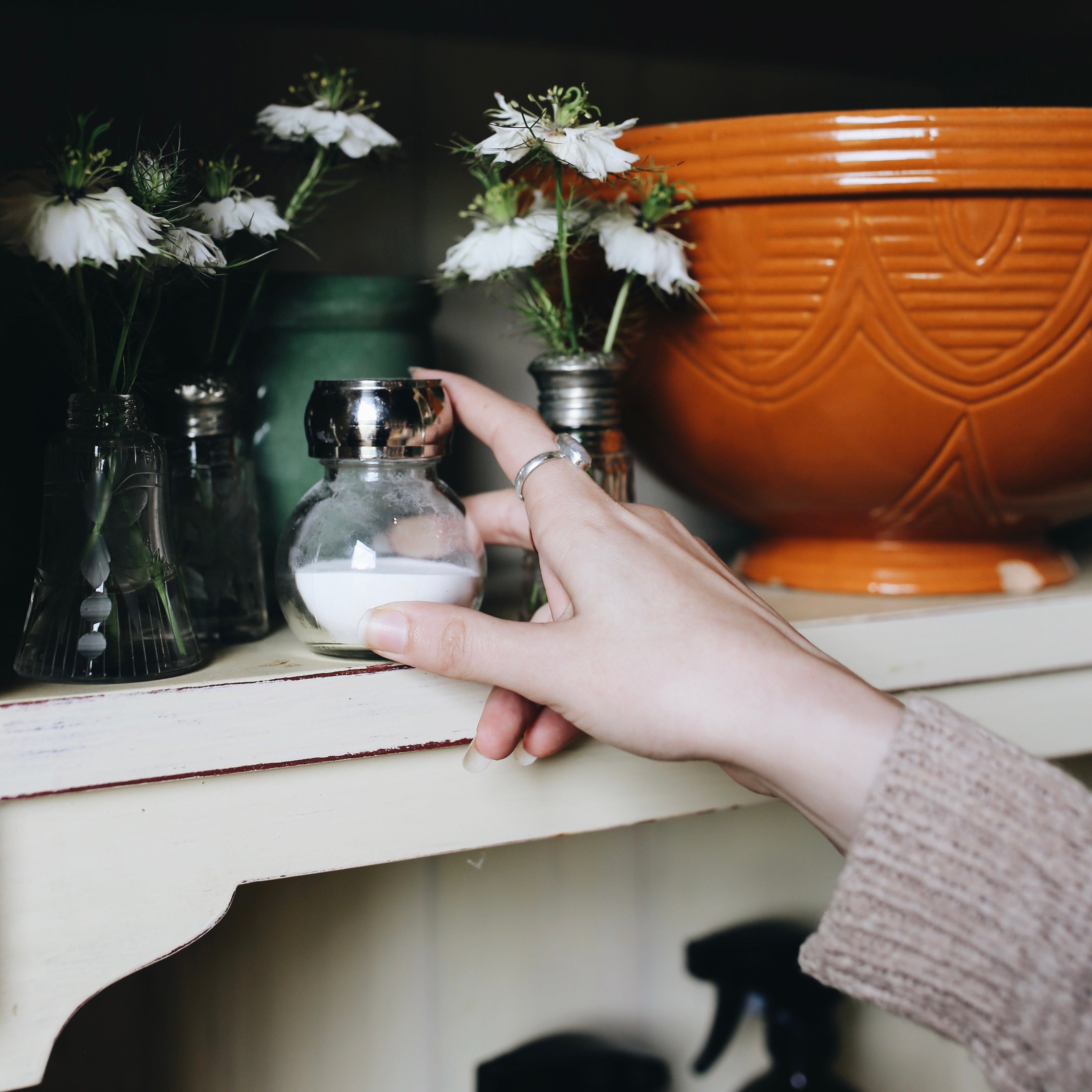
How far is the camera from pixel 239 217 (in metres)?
0.49

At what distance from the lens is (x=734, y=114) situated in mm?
879

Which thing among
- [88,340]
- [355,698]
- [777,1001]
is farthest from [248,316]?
[777,1001]

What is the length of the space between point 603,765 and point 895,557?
10.0 inches

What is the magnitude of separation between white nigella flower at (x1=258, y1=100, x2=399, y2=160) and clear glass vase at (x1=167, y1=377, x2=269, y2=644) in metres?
0.16

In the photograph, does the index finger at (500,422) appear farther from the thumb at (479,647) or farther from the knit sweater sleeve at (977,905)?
the knit sweater sleeve at (977,905)

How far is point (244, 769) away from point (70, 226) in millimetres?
231

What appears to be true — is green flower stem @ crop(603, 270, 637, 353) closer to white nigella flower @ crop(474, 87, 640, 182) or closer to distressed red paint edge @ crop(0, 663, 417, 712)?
white nigella flower @ crop(474, 87, 640, 182)

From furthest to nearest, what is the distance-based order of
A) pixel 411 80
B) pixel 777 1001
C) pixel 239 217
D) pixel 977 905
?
1. pixel 777 1001
2. pixel 411 80
3. pixel 239 217
4. pixel 977 905

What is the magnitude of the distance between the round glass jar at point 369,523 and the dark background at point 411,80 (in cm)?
16

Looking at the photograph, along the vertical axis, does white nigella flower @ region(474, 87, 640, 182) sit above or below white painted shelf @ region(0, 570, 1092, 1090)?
above

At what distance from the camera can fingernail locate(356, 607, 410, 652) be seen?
41 cm

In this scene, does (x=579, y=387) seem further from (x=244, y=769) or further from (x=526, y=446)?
(x=244, y=769)

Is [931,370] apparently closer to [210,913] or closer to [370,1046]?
[210,913]

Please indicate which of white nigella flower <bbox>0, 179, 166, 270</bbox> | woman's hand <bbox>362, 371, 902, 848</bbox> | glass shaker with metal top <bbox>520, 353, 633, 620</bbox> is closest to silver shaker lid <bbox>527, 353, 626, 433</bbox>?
glass shaker with metal top <bbox>520, 353, 633, 620</bbox>
